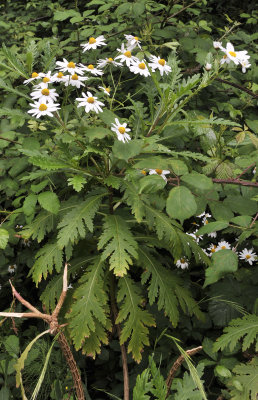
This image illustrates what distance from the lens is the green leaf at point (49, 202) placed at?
4.32 feet

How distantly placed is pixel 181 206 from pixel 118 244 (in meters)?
0.30

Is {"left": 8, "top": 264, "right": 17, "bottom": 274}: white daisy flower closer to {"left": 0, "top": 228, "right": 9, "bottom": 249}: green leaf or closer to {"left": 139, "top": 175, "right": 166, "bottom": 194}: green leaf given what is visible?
{"left": 0, "top": 228, "right": 9, "bottom": 249}: green leaf

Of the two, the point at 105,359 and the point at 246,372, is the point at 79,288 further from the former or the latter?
the point at 246,372

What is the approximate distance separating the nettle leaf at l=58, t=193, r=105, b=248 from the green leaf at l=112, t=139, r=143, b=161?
262 mm

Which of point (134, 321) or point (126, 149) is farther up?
point (126, 149)

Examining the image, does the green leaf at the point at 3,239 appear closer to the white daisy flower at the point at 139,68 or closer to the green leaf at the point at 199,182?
the green leaf at the point at 199,182

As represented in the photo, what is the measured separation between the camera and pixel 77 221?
1.25 meters

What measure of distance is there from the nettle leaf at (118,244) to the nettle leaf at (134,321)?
0.17 metres

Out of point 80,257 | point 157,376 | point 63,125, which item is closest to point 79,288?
point 80,257

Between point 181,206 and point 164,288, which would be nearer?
point 181,206

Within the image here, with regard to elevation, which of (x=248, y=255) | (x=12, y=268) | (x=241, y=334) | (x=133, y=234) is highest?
(x=133, y=234)

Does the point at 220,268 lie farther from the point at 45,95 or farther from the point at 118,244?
the point at 45,95

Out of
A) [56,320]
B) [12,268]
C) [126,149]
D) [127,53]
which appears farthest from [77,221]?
[12,268]

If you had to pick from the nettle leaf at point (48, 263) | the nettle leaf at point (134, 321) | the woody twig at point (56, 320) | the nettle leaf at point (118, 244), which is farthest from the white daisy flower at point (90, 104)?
the woody twig at point (56, 320)
